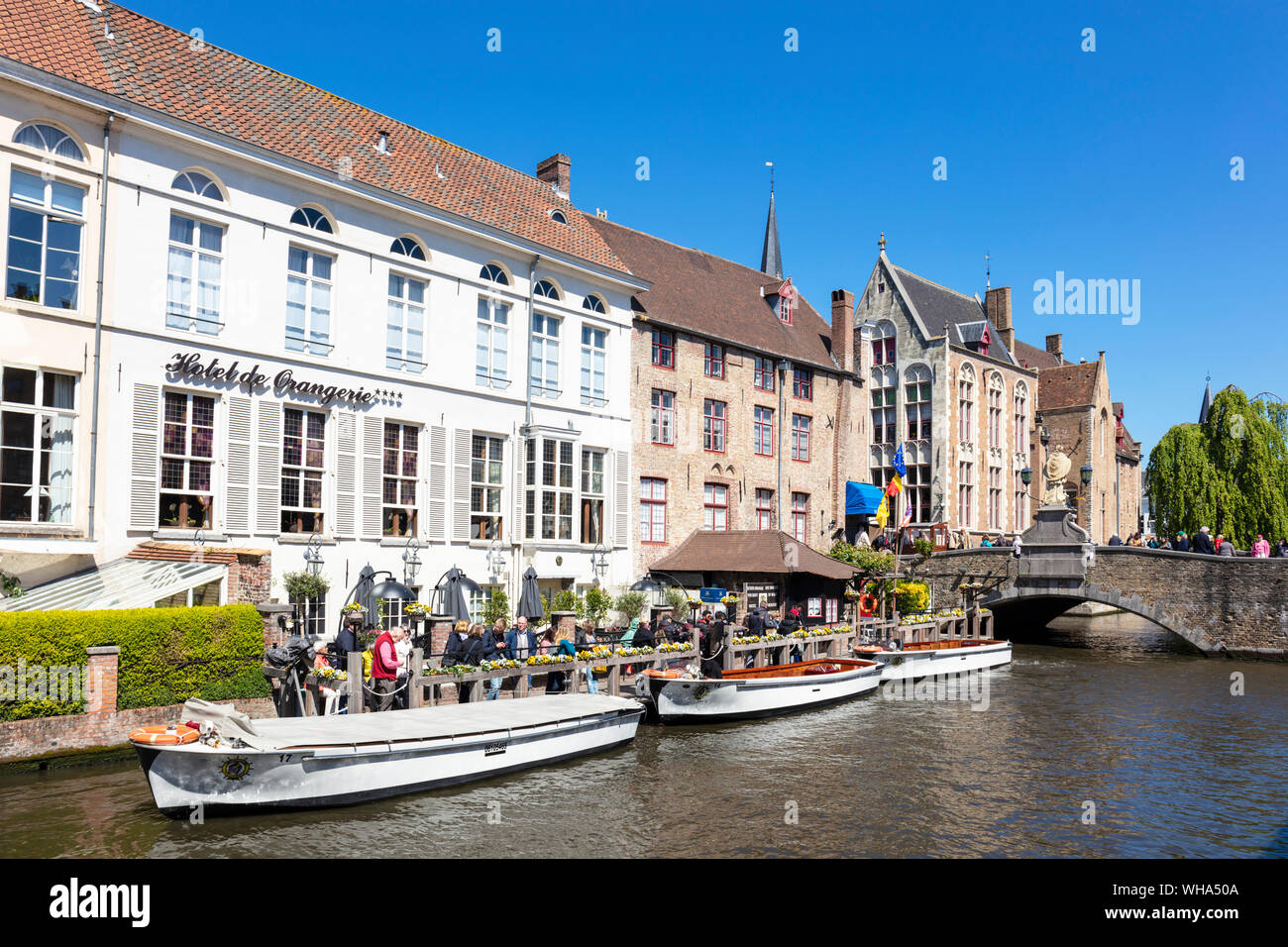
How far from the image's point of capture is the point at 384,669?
14953mm

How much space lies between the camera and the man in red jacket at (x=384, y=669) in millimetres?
14914

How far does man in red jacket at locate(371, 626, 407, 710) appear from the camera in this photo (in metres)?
14.9

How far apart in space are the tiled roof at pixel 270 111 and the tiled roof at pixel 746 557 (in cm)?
935

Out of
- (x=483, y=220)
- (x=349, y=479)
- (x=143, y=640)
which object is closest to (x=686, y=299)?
(x=483, y=220)

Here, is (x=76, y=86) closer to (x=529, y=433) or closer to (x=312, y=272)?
(x=312, y=272)

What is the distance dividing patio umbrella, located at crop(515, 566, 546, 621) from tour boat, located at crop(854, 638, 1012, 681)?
867cm

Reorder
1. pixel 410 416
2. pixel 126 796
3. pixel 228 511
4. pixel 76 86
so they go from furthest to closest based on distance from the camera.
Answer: pixel 410 416, pixel 228 511, pixel 76 86, pixel 126 796

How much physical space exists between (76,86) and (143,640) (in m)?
Answer: 10.5

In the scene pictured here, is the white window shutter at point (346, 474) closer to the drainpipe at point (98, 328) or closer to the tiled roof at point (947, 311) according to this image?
the drainpipe at point (98, 328)

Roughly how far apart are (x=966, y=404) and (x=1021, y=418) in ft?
19.5

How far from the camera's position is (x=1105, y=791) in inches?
546

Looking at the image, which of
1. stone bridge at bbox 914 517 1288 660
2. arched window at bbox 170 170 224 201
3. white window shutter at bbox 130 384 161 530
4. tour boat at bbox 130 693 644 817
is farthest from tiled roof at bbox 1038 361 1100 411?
white window shutter at bbox 130 384 161 530

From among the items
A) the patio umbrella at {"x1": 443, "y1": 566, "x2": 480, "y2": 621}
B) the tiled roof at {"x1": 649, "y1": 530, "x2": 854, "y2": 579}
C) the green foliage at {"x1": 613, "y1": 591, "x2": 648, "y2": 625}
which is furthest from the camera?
the tiled roof at {"x1": 649, "y1": 530, "x2": 854, "y2": 579}

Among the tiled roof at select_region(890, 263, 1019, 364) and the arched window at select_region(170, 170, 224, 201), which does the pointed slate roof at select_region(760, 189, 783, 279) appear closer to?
the tiled roof at select_region(890, 263, 1019, 364)
